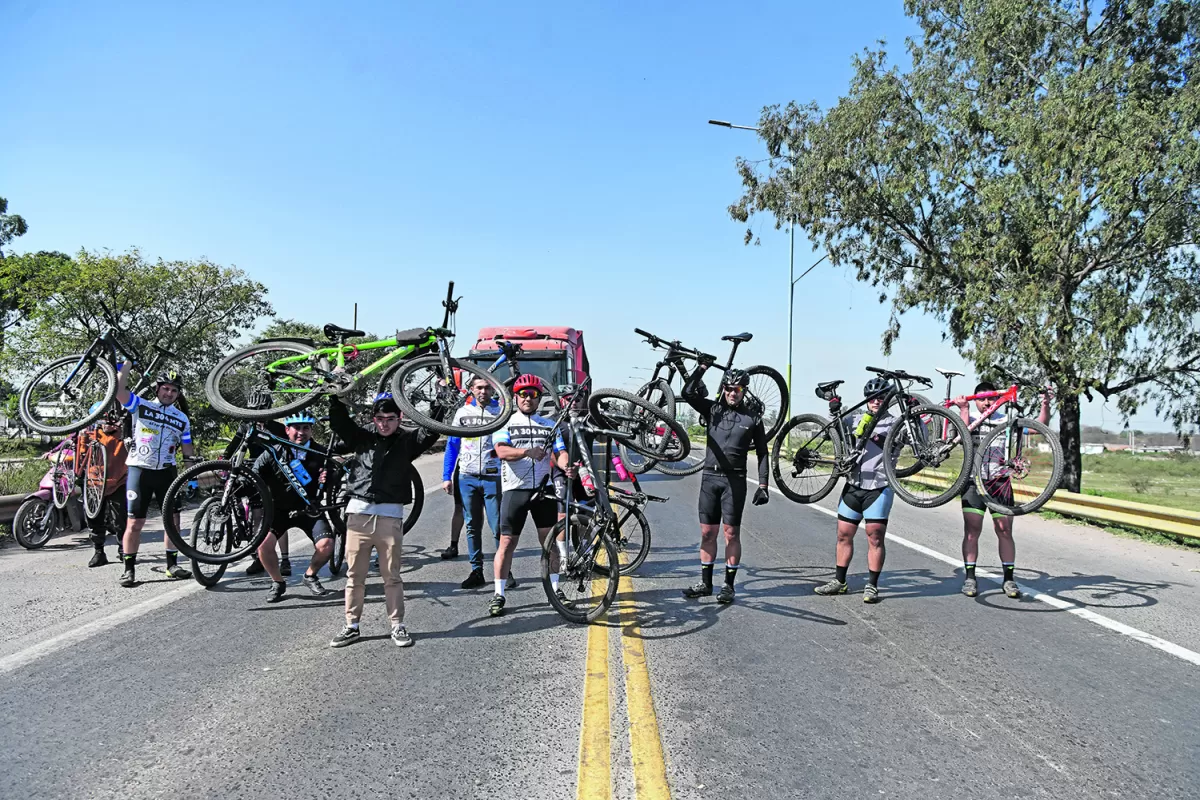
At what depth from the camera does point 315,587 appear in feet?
23.4

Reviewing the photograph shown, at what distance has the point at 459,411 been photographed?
7305mm

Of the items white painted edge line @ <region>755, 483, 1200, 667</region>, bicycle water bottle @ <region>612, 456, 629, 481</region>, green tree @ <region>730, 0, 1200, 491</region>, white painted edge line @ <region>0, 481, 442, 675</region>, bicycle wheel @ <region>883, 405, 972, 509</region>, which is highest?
green tree @ <region>730, 0, 1200, 491</region>

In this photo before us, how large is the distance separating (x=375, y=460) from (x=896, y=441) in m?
4.85

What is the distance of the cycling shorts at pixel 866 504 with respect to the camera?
7141 mm

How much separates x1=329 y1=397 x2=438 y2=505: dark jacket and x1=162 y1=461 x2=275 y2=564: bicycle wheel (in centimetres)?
143

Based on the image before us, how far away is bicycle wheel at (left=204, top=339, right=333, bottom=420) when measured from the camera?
6289mm

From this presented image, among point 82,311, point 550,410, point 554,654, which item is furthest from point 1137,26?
point 82,311

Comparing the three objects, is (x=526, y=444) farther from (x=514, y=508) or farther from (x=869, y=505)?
(x=869, y=505)

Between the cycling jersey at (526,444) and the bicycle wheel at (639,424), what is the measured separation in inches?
44.1

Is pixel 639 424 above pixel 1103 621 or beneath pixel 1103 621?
above

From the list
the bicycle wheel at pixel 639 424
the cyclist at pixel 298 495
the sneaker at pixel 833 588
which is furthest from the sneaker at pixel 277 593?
the sneaker at pixel 833 588

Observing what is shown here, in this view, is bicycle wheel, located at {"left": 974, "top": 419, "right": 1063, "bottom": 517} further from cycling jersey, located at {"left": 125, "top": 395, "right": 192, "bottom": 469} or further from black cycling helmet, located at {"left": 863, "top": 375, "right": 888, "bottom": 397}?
cycling jersey, located at {"left": 125, "top": 395, "right": 192, "bottom": 469}

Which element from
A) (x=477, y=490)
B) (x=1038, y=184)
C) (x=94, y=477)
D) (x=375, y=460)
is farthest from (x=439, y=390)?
(x=1038, y=184)

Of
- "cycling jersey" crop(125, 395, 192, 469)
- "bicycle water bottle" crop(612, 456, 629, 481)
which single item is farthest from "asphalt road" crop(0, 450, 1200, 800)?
"bicycle water bottle" crop(612, 456, 629, 481)
